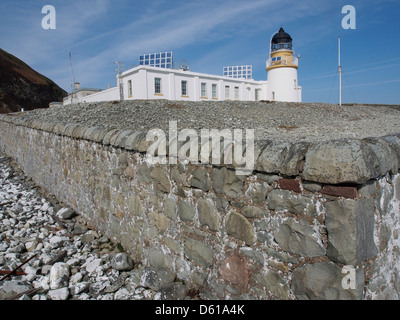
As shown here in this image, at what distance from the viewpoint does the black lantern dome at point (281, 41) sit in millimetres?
29250

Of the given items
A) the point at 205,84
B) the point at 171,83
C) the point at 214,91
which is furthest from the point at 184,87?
the point at 214,91

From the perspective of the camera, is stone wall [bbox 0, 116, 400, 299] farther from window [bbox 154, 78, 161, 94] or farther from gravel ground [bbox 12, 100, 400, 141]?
window [bbox 154, 78, 161, 94]

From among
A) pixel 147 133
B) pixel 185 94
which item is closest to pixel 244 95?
pixel 185 94

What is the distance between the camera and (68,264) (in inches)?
150

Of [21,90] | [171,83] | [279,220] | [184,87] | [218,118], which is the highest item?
[21,90]

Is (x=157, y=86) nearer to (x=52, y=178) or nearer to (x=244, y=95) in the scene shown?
(x=244, y=95)

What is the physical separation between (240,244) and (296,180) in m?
0.76

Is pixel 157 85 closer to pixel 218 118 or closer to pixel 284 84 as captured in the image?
pixel 284 84

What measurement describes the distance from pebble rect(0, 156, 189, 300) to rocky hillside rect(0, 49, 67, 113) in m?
33.6

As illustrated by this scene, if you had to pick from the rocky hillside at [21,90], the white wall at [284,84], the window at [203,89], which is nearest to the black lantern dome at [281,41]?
the white wall at [284,84]

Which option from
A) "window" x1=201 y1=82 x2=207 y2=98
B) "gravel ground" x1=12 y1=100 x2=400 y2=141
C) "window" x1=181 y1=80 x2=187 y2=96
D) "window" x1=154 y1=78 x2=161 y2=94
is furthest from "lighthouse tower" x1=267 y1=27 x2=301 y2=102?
"window" x1=154 y1=78 x2=161 y2=94

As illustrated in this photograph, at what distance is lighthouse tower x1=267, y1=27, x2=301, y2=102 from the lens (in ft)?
94.0

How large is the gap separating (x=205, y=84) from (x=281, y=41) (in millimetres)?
9144

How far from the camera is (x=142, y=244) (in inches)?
145
